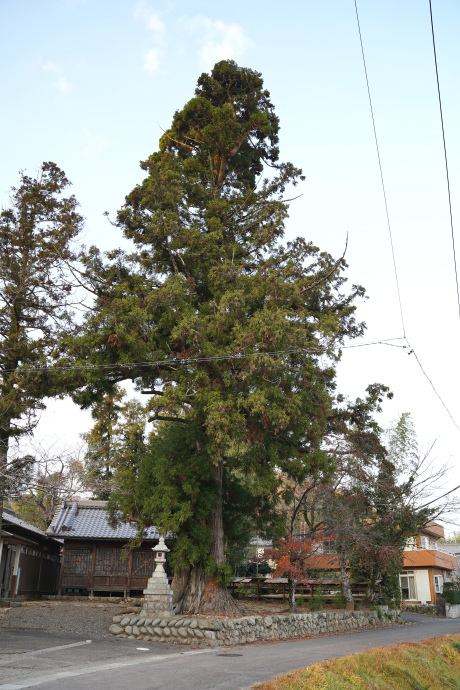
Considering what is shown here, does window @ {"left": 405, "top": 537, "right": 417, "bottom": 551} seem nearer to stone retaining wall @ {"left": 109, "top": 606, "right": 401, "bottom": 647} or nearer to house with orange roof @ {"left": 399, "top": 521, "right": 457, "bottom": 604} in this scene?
house with orange roof @ {"left": 399, "top": 521, "right": 457, "bottom": 604}

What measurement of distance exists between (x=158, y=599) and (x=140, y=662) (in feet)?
15.6

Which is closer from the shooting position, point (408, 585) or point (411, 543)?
point (411, 543)

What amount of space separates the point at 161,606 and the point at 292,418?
599 centimetres

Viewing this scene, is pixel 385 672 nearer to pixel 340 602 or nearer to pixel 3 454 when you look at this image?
pixel 3 454

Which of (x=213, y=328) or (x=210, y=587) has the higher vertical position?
(x=213, y=328)

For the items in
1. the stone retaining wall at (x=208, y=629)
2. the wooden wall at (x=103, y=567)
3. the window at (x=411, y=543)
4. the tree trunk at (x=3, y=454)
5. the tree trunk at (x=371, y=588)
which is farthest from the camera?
the wooden wall at (x=103, y=567)

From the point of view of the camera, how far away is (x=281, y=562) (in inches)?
659

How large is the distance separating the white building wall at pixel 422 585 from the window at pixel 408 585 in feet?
0.80

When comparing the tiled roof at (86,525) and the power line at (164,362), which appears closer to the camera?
the power line at (164,362)

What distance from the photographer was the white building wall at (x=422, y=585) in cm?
3102

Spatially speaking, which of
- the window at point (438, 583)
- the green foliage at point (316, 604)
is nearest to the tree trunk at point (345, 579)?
the green foliage at point (316, 604)

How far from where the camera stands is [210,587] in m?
15.3

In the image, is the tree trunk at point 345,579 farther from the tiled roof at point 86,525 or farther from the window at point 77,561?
the window at point 77,561

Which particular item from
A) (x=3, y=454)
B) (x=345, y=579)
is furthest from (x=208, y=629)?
(x=345, y=579)
